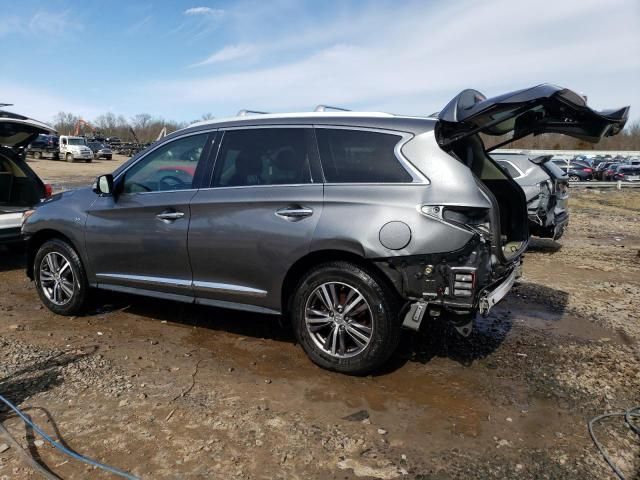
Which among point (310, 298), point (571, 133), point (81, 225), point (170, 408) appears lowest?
point (170, 408)

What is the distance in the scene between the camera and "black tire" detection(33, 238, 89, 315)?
4.98 m

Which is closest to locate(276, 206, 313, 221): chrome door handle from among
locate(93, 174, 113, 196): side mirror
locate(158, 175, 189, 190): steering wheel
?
locate(158, 175, 189, 190): steering wheel

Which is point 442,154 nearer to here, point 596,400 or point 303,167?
point 303,167

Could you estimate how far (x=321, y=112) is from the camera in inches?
163

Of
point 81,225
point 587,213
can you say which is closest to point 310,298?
point 81,225

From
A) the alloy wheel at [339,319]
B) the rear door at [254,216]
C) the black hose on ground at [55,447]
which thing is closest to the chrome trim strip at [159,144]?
the rear door at [254,216]

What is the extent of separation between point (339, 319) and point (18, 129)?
5.69 meters

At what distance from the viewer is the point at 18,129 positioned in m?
6.94

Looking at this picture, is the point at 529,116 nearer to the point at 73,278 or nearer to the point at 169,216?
the point at 169,216

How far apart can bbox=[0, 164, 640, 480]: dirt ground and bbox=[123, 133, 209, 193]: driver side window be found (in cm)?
135

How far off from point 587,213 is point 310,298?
14248 mm

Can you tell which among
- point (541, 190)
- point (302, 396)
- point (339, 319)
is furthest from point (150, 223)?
point (541, 190)

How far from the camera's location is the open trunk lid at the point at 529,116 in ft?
10.8

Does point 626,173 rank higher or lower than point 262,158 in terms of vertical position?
lower
